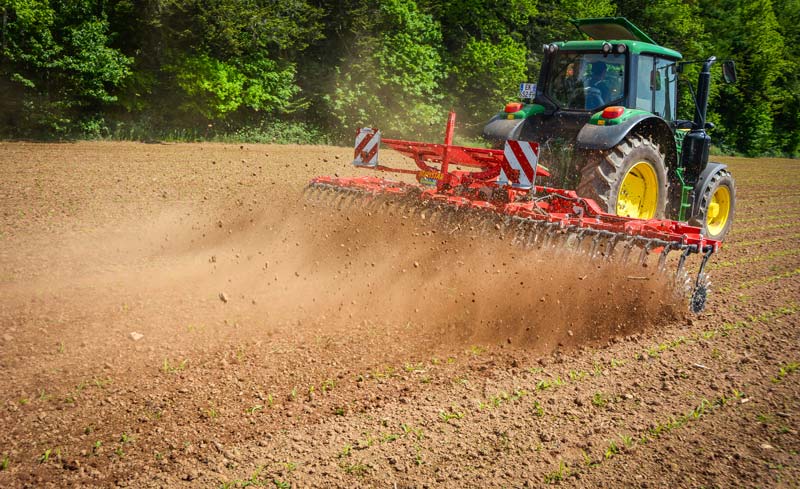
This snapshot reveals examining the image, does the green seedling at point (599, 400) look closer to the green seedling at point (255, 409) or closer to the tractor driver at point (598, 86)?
the green seedling at point (255, 409)

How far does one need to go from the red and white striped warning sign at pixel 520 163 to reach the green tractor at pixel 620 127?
53cm

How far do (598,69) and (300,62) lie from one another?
16680mm

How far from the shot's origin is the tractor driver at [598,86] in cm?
680

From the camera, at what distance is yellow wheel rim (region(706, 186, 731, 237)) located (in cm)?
805

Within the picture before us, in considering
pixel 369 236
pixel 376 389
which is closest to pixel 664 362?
pixel 376 389

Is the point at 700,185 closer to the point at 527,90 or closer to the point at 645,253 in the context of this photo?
the point at 527,90

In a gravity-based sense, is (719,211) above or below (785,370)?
above

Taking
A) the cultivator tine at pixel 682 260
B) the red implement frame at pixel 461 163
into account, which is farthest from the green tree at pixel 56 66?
the cultivator tine at pixel 682 260

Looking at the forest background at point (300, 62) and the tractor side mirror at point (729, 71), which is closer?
the tractor side mirror at point (729, 71)

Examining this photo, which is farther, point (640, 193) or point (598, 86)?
point (598, 86)

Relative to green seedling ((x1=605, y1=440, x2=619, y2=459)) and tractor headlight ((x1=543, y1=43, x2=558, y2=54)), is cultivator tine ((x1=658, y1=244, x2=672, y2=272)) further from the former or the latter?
tractor headlight ((x1=543, y1=43, x2=558, y2=54))

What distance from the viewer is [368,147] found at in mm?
7027

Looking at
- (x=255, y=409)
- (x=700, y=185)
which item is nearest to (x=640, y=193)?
(x=700, y=185)

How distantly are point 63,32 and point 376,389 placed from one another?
15.6 m
